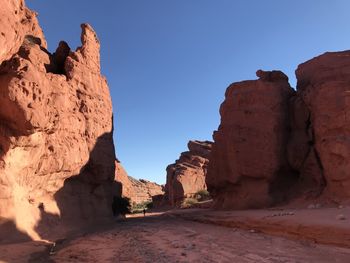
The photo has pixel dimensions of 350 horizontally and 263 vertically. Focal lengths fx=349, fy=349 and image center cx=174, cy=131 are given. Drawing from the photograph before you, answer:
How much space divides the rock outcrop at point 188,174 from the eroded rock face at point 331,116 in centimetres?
2255

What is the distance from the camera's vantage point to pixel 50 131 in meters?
14.5

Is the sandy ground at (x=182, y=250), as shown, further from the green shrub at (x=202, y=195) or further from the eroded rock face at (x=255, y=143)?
the green shrub at (x=202, y=195)

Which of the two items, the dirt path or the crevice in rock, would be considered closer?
the dirt path

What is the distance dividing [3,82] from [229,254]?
8.89m

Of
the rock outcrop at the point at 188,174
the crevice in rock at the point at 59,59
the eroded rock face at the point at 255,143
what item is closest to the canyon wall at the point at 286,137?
the eroded rock face at the point at 255,143

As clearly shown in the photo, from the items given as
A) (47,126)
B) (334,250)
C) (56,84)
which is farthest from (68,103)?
(334,250)

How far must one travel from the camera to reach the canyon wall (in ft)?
63.0

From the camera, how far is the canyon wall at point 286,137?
63.0 feet

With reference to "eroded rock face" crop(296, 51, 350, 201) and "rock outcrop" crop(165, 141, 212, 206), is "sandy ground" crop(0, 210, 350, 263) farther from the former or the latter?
"rock outcrop" crop(165, 141, 212, 206)

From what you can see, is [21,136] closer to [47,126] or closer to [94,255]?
[47,126]

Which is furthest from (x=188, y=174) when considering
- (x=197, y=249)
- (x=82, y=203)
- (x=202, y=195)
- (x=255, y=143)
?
(x=197, y=249)

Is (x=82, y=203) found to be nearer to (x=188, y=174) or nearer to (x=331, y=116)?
(x=331, y=116)

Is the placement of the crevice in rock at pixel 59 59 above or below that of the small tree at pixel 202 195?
above

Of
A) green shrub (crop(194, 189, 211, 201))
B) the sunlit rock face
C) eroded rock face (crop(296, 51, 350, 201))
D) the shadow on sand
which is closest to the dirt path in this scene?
the shadow on sand
